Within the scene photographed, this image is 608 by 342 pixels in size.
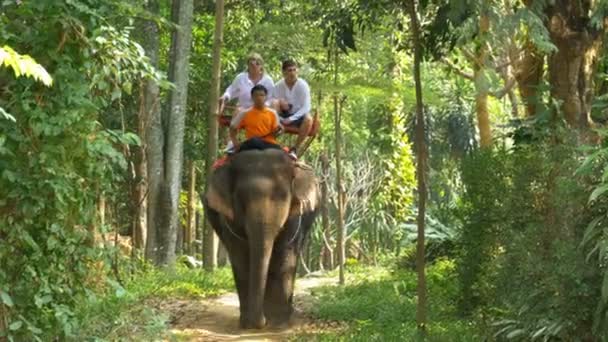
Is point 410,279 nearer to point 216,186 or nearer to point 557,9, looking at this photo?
point 216,186

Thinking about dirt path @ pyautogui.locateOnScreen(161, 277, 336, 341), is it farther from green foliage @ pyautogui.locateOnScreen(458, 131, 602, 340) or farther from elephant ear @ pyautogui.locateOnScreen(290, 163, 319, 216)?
green foliage @ pyautogui.locateOnScreen(458, 131, 602, 340)

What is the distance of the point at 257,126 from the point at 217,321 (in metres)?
2.29

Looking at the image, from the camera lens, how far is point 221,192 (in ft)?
41.2

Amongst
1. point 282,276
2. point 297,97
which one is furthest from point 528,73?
point 282,276

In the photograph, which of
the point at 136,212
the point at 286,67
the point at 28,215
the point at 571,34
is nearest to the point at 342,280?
the point at 136,212

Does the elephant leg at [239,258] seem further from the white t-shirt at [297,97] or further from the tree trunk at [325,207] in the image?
the tree trunk at [325,207]

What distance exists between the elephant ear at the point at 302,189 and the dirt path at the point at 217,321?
4.25ft

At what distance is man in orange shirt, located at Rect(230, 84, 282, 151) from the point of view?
40.7 feet

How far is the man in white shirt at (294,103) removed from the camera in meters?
13.2

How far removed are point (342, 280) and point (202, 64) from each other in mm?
7469

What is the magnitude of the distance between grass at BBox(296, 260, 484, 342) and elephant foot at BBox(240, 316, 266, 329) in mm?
861

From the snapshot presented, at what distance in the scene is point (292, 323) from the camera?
1254 cm

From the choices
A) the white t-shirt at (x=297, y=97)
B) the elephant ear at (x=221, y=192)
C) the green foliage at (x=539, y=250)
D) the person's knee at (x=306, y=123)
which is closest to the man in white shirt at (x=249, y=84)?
the white t-shirt at (x=297, y=97)

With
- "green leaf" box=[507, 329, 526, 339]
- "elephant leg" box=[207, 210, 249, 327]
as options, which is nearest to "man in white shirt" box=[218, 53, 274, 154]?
"elephant leg" box=[207, 210, 249, 327]
